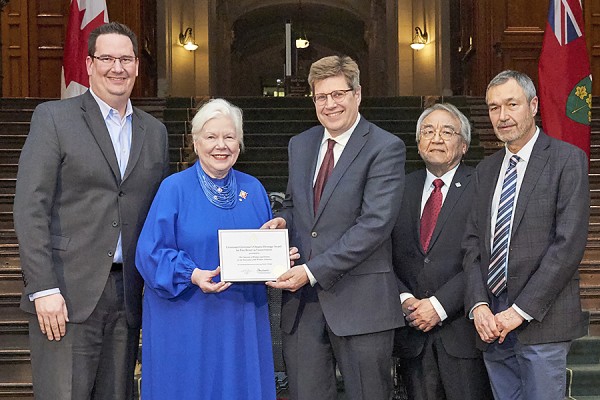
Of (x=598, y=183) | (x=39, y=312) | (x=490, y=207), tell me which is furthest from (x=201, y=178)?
(x=598, y=183)

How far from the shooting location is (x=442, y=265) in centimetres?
330

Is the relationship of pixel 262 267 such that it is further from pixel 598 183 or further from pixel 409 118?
pixel 409 118

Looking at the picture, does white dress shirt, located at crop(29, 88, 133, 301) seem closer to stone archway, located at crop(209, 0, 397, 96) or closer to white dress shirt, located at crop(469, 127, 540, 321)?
white dress shirt, located at crop(469, 127, 540, 321)

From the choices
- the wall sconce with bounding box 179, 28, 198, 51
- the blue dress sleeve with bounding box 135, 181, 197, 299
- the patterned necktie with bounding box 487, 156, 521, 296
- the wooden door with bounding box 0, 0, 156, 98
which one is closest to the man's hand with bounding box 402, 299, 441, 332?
the patterned necktie with bounding box 487, 156, 521, 296

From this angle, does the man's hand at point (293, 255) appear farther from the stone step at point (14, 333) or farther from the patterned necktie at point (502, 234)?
the stone step at point (14, 333)

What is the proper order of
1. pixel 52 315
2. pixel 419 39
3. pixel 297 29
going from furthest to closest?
pixel 297 29 → pixel 419 39 → pixel 52 315

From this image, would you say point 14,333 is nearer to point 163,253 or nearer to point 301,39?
point 163,253

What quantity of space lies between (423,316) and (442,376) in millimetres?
268

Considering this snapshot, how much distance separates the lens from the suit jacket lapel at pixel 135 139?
3049 mm

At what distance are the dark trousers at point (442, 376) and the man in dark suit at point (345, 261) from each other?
1.11 ft

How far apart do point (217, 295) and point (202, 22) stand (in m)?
12.6

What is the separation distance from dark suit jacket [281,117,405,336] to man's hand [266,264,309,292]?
0.04 metres

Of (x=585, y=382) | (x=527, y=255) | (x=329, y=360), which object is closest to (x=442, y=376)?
(x=329, y=360)

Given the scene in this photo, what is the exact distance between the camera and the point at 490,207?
122 inches
